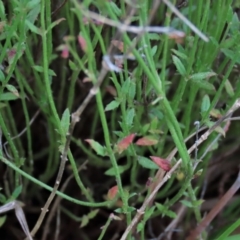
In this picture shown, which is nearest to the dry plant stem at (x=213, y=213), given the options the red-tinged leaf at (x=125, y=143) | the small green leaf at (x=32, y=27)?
the red-tinged leaf at (x=125, y=143)

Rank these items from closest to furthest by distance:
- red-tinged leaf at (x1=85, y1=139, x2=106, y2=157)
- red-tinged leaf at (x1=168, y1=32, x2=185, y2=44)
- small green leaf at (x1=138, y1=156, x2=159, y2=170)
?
red-tinged leaf at (x1=168, y1=32, x2=185, y2=44) < red-tinged leaf at (x1=85, y1=139, x2=106, y2=157) < small green leaf at (x1=138, y1=156, x2=159, y2=170)

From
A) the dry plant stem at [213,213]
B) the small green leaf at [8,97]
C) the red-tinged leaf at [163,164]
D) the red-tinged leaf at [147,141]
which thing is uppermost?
the small green leaf at [8,97]

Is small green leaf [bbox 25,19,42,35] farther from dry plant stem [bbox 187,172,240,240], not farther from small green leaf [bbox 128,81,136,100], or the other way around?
dry plant stem [bbox 187,172,240,240]

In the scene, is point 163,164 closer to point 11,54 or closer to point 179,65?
point 179,65

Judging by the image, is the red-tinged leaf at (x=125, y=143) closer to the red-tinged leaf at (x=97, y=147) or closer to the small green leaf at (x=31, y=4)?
the red-tinged leaf at (x=97, y=147)

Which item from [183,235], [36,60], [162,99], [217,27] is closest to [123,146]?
[162,99]

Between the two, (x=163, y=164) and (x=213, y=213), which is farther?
(x=213, y=213)

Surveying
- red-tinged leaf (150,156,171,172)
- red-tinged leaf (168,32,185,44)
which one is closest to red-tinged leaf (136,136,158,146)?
red-tinged leaf (150,156,171,172)

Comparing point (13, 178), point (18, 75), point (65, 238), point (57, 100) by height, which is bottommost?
point (65, 238)

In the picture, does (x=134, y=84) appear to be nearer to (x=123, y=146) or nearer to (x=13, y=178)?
(x=123, y=146)

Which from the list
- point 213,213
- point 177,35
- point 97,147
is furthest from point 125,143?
→ point 213,213

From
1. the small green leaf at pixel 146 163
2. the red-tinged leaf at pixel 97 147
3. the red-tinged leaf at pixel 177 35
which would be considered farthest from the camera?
the small green leaf at pixel 146 163
